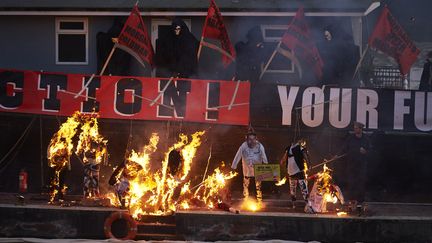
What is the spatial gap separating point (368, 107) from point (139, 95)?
4.86 meters

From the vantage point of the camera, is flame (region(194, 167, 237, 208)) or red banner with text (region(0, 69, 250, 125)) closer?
flame (region(194, 167, 237, 208))

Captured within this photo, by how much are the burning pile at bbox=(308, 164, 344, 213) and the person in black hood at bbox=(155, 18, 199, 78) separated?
383cm

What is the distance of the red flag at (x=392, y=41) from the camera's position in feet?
44.8

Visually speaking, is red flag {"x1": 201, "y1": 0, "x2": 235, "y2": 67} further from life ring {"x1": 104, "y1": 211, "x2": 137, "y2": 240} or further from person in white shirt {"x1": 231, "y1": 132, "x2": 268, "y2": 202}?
life ring {"x1": 104, "y1": 211, "x2": 137, "y2": 240}

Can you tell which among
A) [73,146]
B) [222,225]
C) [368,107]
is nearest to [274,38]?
[368,107]

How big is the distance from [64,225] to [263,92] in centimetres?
491

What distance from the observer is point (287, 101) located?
13492mm

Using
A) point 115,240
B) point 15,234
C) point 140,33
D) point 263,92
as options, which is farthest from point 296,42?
point 15,234

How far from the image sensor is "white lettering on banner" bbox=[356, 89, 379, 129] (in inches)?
529

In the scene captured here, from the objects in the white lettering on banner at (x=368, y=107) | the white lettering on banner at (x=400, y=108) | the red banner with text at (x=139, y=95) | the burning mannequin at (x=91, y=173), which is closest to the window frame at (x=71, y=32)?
the red banner with text at (x=139, y=95)

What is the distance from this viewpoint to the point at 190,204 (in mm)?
12492

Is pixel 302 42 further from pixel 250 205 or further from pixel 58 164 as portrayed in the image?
pixel 58 164

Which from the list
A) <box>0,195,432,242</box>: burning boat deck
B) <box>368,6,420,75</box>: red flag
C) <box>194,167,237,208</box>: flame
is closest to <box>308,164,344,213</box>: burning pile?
<box>0,195,432,242</box>: burning boat deck

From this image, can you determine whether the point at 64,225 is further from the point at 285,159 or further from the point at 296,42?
the point at 296,42
